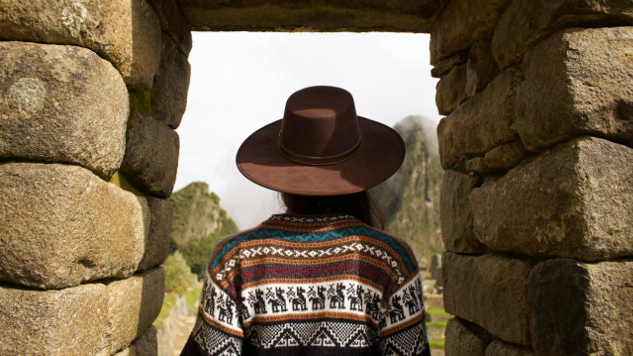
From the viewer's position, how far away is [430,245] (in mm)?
42656

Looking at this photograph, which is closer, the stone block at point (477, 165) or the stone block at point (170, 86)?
the stone block at point (477, 165)

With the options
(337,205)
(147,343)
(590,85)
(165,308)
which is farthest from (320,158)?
(165,308)

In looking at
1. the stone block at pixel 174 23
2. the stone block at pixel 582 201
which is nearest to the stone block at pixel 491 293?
the stone block at pixel 582 201

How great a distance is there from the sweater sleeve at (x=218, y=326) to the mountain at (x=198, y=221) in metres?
36.1

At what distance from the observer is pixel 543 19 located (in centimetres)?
154

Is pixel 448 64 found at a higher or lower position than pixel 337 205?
higher

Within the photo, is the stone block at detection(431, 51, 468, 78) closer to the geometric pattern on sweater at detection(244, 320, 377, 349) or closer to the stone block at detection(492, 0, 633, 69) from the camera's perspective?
the stone block at detection(492, 0, 633, 69)

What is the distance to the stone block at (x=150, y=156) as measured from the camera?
2.04m

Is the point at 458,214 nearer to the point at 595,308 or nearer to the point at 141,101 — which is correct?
the point at 595,308

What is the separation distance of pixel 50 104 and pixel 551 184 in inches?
65.4

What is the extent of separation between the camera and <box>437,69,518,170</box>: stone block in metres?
1.81

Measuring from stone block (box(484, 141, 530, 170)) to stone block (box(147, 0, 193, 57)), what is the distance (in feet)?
5.68

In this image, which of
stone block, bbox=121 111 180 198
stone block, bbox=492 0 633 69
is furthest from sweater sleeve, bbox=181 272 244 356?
stone block, bbox=492 0 633 69

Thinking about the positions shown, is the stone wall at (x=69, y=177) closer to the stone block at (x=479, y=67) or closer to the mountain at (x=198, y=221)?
the stone block at (x=479, y=67)
